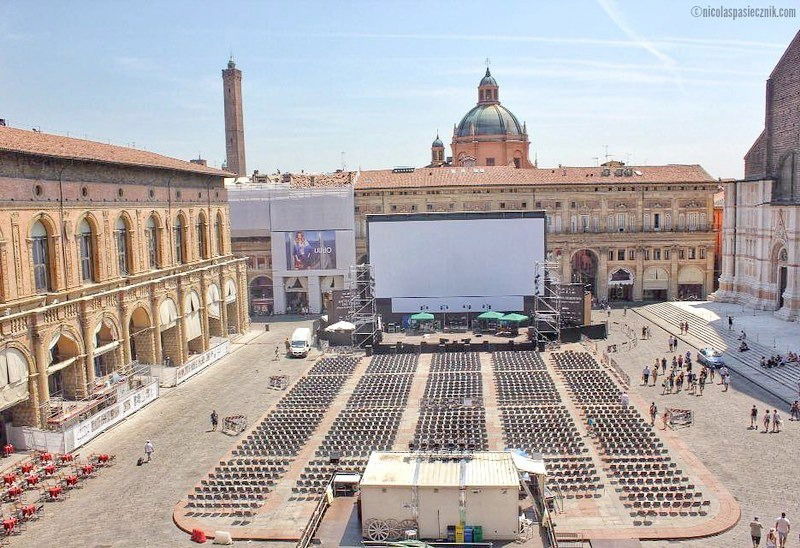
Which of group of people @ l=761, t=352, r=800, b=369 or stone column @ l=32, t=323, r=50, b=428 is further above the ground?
stone column @ l=32, t=323, r=50, b=428

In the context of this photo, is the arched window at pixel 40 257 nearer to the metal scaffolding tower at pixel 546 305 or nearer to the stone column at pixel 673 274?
the metal scaffolding tower at pixel 546 305

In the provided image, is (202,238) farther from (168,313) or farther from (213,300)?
(168,313)

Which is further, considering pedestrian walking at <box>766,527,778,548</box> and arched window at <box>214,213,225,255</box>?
arched window at <box>214,213,225,255</box>

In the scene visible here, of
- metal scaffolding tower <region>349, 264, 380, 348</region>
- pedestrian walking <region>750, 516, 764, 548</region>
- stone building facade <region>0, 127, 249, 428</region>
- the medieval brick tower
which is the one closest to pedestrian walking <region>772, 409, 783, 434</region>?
pedestrian walking <region>750, 516, 764, 548</region>

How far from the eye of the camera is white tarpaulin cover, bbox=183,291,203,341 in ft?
157

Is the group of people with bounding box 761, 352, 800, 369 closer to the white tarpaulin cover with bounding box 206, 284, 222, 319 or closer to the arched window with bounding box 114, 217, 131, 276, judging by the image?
the white tarpaulin cover with bounding box 206, 284, 222, 319

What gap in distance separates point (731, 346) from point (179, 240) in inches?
1418

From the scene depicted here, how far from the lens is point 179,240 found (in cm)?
4928

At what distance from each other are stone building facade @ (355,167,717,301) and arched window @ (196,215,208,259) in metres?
20.6

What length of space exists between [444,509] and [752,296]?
49.1 meters

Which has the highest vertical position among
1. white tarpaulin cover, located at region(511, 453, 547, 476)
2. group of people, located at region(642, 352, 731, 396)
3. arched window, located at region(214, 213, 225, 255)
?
arched window, located at region(214, 213, 225, 255)

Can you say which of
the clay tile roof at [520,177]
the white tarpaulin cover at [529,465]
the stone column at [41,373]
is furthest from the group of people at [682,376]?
the clay tile roof at [520,177]

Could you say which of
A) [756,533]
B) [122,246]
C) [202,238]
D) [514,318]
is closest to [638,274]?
[514,318]

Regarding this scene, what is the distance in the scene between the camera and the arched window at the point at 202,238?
173ft
